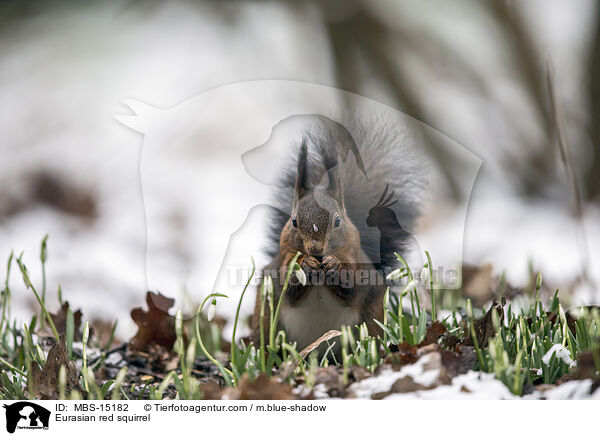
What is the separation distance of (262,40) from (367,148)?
3.05 feet

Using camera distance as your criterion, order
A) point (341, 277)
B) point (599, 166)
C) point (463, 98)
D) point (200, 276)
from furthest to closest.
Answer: point (599, 166)
point (463, 98)
point (200, 276)
point (341, 277)

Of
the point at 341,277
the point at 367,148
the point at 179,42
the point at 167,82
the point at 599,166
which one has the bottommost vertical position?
the point at 341,277

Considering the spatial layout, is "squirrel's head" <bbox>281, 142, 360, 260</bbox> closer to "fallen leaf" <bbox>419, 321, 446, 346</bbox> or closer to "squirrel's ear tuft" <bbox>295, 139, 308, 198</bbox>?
"squirrel's ear tuft" <bbox>295, 139, 308, 198</bbox>

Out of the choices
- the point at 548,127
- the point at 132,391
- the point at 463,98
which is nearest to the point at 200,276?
the point at 132,391

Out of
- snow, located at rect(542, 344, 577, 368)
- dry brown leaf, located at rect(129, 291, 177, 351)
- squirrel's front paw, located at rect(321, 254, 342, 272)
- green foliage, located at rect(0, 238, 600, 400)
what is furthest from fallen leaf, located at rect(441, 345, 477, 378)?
dry brown leaf, located at rect(129, 291, 177, 351)

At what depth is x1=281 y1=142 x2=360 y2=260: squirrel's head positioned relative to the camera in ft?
3.25

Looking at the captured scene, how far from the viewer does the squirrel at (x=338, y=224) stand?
100cm

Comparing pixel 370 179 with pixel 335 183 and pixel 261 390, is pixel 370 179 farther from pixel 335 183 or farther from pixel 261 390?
pixel 261 390

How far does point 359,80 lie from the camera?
5.89 feet

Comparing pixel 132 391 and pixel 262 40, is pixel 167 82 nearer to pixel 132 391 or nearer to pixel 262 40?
pixel 262 40

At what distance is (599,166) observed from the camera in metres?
1.97
